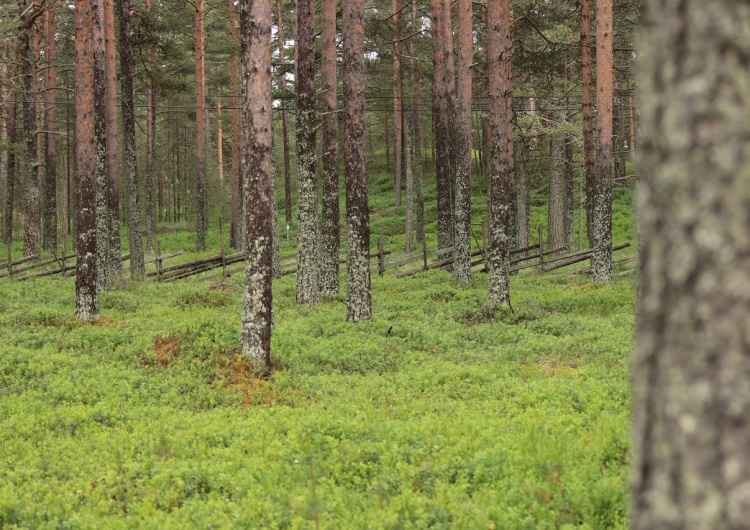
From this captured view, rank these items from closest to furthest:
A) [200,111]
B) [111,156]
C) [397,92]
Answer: [111,156], [200,111], [397,92]

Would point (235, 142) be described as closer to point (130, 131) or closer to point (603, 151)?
point (130, 131)

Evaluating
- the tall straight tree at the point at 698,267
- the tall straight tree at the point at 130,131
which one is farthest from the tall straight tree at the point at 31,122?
the tall straight tree at the point at 698,267

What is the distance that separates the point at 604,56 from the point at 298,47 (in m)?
8.85

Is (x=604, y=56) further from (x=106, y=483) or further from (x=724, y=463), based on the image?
(x=724, y=463)

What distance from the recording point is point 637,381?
200cm

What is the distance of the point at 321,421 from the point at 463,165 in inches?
583

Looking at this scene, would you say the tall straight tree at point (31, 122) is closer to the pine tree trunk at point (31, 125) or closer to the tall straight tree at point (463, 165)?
the pine tree trunk at point (31, 125)

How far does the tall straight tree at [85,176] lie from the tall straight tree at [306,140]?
5062 mm

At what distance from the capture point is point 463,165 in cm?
2167

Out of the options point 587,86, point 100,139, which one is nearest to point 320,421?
point 100,139

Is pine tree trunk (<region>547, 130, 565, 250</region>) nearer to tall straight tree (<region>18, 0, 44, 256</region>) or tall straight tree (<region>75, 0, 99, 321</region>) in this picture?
tall straight tree (<region>75, 0, 99, 321</region>)

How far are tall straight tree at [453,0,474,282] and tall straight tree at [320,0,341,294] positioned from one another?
165 inches

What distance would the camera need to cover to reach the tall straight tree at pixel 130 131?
2247cm

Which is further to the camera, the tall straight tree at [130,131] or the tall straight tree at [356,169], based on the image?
the tall straight tree at [130,131]
